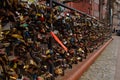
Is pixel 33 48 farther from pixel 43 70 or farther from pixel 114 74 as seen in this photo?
pixel 114 74

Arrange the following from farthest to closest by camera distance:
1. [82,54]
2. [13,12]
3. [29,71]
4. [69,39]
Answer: [82,54] → [69,39] → [29,71] → [13,12]

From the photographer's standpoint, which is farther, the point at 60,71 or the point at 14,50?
the point at 60,71

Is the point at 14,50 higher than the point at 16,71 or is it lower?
higher

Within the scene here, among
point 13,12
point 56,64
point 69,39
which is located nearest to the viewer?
point 13,12

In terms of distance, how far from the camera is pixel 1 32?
9.37 ft

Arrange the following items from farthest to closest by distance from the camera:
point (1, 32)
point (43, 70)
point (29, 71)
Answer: point (43, 70) → point (29, 71) → point (1, 32)

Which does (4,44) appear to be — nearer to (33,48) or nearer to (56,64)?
(33,48)

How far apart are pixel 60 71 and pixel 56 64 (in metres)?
0.13

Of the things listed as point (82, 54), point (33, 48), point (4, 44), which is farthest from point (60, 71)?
point (82, 54)

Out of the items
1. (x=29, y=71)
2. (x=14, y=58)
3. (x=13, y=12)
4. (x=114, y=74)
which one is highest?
(x=13, y=12)

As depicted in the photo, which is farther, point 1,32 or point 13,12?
point 13,12

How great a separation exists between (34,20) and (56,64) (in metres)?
1.39

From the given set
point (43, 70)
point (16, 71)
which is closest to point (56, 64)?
point (43, 70)

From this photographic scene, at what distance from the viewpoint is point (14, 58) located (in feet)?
10.5
